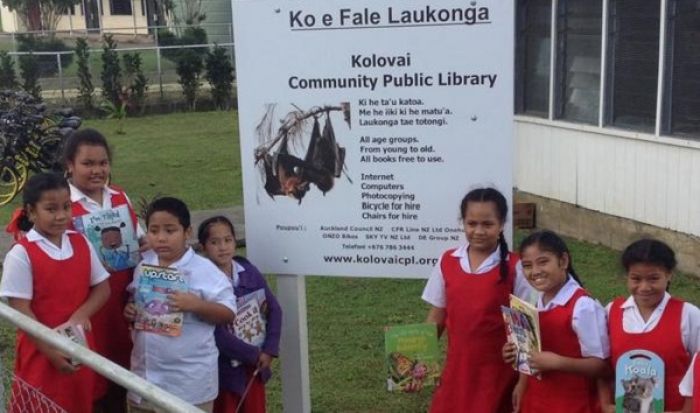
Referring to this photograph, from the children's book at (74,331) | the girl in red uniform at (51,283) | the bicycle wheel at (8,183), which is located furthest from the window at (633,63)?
the bicycle wheel at (8,183)

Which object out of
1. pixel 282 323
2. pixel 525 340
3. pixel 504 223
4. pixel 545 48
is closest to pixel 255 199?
pixel 282 323

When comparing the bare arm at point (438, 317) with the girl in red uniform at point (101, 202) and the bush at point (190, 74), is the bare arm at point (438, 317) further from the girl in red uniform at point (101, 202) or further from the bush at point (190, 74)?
the bush at point (190, 74)

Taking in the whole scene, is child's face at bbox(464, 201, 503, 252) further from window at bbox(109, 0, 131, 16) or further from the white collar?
window at bbox(109, 0, 131, 16)

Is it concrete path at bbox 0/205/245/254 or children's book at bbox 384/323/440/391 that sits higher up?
children's book at bbox 384/323/440/391

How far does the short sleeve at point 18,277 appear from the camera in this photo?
3.27 m

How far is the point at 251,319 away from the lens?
3.63 m

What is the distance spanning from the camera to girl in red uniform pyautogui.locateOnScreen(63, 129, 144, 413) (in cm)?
357

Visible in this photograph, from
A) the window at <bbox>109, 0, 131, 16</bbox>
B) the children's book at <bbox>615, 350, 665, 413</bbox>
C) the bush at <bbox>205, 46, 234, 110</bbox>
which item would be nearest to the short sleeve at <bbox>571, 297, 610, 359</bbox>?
the children's book at <bbox>615, 350, 665, 413</bbox>

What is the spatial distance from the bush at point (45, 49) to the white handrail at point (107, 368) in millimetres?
21339

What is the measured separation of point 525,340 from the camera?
9.98 ft

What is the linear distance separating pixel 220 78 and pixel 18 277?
19.1 m

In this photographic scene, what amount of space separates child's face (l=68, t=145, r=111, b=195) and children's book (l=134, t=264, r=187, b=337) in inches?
15.9

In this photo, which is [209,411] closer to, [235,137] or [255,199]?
[255,199]

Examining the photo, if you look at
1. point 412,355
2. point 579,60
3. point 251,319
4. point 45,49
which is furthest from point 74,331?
point 45,49
